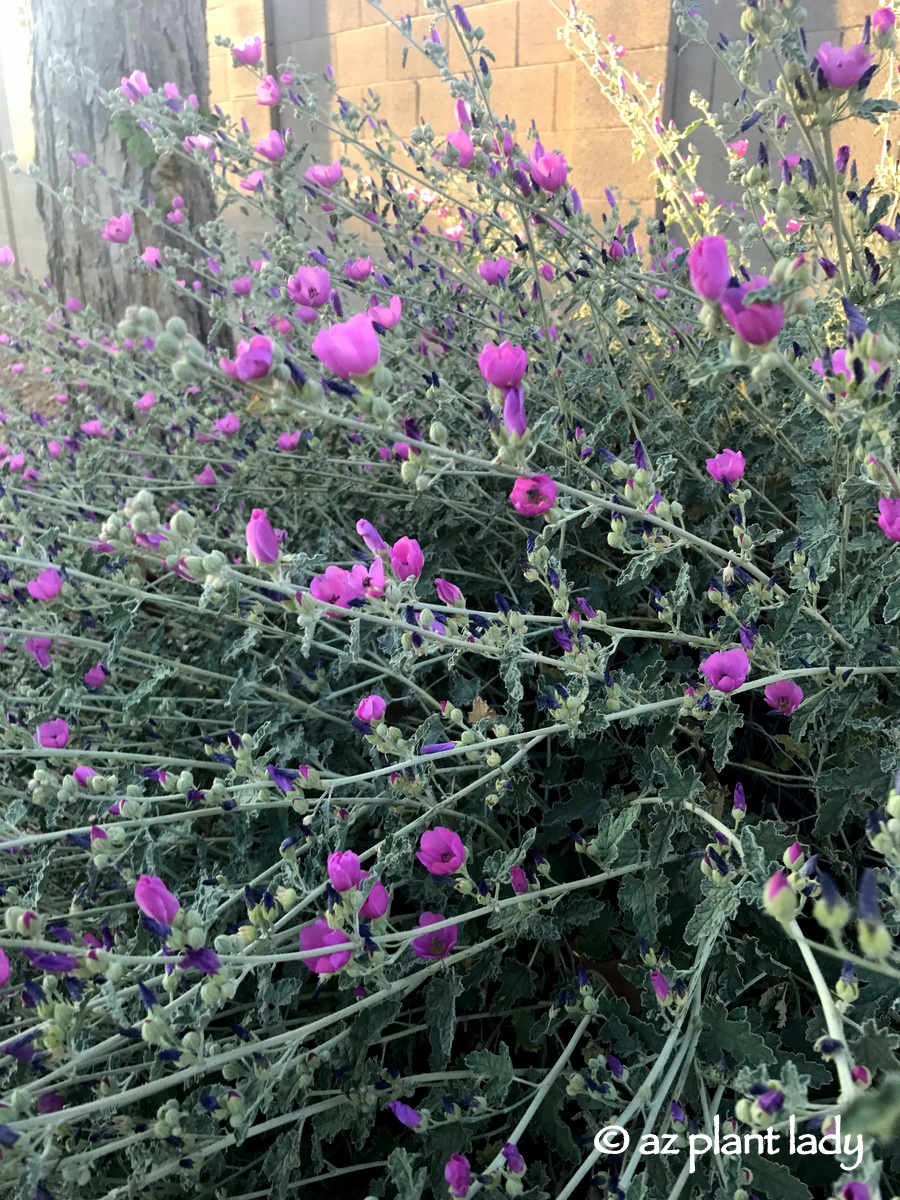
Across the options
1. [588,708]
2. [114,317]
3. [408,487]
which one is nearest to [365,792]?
[588,708]

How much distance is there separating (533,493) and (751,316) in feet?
1.28

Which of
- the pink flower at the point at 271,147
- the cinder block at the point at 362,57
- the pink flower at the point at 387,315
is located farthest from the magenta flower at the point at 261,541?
the cinder block at the point at 362,57

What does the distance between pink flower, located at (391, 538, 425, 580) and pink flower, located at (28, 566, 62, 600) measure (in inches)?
21.2

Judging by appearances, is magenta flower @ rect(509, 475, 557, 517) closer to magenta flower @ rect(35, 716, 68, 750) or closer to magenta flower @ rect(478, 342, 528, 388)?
magenta flower @ rect(478, 342, 528, 388)

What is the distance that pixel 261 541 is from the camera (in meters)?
0.91

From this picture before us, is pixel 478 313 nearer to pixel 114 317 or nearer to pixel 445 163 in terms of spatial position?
Result: pixel 445 163

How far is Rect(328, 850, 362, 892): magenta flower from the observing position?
89cm

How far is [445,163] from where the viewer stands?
153 cm

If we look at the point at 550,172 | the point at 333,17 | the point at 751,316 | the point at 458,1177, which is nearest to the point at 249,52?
the point at 550,172

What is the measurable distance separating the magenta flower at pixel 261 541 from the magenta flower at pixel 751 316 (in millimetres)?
516

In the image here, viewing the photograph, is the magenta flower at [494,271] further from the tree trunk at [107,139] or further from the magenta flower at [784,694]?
the tree trunk at [107,139]

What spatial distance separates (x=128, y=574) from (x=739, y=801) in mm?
970

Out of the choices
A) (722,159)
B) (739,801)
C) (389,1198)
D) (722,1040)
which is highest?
(722,159)

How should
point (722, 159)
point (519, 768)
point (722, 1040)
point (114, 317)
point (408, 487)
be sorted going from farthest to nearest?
point (722, 159), point (114, 317), point (408, 487), point (519, 768), point (722, 1040)
